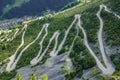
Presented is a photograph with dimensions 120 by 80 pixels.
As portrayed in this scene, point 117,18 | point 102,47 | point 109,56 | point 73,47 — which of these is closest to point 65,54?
point 73,47

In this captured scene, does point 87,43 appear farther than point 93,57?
Yes

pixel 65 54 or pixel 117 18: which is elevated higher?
pixel 117 18

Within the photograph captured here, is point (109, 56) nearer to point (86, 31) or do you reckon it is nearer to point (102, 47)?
point (102, 47)

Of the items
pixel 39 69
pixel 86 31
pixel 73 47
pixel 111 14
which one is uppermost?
pixel 111 14

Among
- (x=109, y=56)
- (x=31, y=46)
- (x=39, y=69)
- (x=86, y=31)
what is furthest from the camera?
(x=31, y=46)

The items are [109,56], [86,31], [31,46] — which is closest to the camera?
[109,56]

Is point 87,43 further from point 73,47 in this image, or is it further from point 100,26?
point 100,26

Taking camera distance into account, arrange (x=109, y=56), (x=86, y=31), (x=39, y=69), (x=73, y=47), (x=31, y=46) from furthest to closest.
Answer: (x=31, y=46), (x=86, y=31), (x=73, y=47), (x=39, y=69), (x=109, y=56)

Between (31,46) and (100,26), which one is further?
(31,46)

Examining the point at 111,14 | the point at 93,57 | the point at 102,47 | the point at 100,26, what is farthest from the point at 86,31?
the point at 93,57
